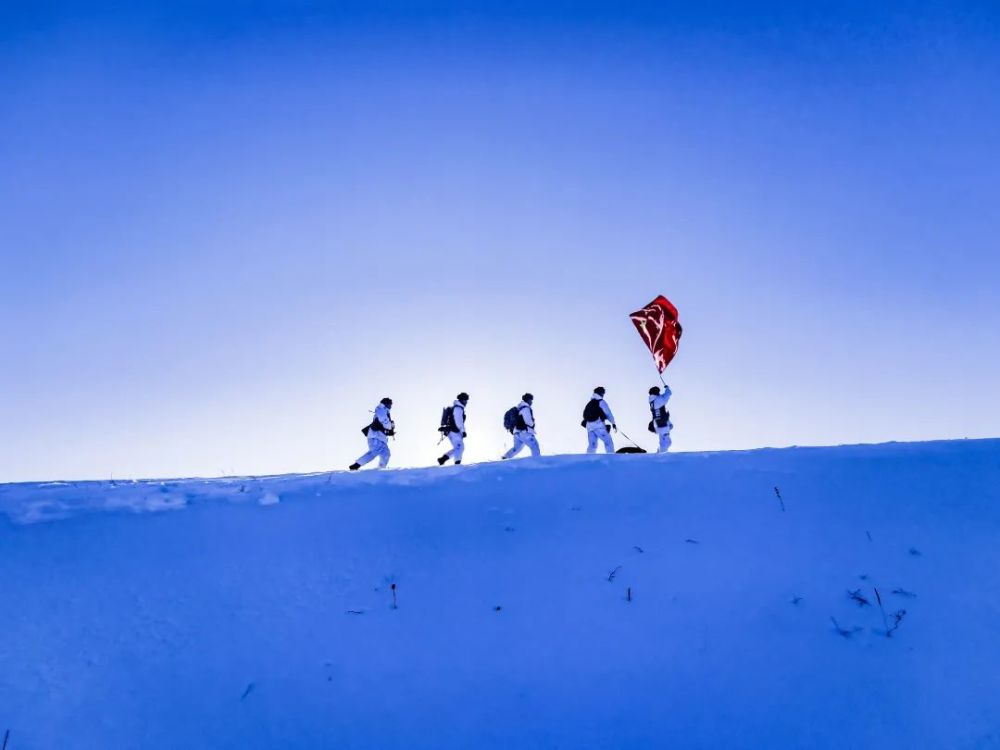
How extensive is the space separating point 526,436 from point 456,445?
146 centimetres

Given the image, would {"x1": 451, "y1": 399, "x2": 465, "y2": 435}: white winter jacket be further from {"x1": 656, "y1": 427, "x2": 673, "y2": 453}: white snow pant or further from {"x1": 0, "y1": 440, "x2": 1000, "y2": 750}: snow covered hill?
{"x1": 0, "y1": 440, "x2": 1000, "y2": 750}: snow covered hill

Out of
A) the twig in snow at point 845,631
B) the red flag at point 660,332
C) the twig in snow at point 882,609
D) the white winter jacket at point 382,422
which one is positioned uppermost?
the red flag at point 660,332

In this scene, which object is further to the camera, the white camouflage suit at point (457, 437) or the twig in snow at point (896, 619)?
the white camouflage suit at point (457, 437)

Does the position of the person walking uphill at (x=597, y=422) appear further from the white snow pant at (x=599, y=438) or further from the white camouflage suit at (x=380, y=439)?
the white camouflage suit at (x=380, y=439)

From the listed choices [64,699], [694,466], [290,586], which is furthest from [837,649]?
[64,699]

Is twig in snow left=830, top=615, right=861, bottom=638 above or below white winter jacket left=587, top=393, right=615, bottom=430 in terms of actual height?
below

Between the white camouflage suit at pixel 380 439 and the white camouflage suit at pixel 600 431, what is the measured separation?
4091 millimetres

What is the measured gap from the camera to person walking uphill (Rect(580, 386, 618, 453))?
14438 millimetres

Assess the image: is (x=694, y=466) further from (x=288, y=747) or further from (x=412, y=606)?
(x=288, y=747)

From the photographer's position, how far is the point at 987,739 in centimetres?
544

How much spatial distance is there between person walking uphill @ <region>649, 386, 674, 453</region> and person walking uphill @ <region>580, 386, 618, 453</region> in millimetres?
1146

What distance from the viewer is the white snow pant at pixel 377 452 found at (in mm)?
14055

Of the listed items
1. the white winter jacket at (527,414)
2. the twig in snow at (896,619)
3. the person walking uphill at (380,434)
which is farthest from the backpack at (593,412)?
the twig in snow at (896,619)

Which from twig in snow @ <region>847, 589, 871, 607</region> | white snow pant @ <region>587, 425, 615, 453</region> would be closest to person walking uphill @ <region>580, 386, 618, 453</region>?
white snow pant @ <region>587, 425, 615, 453</region>
